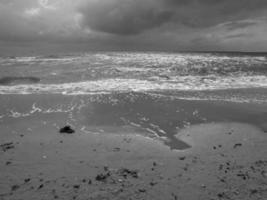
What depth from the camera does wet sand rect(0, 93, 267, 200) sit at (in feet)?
16.0

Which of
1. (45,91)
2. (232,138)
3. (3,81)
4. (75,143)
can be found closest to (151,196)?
(75,143)

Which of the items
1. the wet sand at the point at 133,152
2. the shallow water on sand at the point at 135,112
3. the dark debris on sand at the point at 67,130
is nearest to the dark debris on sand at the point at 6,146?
the wet sand at the point at 133,152

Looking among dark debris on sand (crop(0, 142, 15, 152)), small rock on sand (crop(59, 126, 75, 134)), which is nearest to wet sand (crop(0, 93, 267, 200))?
dark debris on sand (crop(0, 142, 15, 152))

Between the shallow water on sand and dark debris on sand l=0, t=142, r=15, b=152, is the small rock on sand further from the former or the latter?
dark debris on sand l=0, t=142, r=15, b=152

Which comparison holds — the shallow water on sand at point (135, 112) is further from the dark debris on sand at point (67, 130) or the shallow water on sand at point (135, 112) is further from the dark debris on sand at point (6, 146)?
the dark debris on sand at point (6, 146)

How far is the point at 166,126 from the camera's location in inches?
352

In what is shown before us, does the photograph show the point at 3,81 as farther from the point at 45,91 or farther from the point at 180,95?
the point at 180,95

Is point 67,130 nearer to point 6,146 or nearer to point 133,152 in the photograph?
point 6,146

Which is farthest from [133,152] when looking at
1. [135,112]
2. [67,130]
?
[135,112]

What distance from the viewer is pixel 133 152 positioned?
663cm

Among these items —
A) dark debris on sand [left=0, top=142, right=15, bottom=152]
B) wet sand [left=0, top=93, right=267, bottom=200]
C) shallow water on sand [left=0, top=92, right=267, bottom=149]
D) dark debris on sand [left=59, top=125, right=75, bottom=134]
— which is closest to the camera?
wet sand [left=0, top=93, right=267, bottom=200]

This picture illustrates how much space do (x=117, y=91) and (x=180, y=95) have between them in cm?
402

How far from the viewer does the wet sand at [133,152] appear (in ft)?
16.0

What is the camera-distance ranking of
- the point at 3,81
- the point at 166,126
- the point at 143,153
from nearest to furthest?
1. the point at 143,153
2. the point at 166,126
3. the point at 3,81
